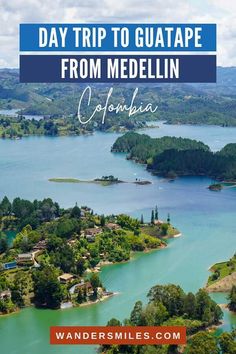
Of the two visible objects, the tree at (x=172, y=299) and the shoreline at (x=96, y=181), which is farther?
the shoreline at (x=96, y=181)

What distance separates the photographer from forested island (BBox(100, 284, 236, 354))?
9.69 metres

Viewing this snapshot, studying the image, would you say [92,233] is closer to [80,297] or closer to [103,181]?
[80,297]

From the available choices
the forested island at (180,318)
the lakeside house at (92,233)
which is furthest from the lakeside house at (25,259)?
the forested island at (180,318)

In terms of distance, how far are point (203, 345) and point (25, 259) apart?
599cm

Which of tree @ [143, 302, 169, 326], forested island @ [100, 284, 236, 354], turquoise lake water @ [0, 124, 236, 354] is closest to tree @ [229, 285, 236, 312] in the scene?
turquoise lake water @ [0, 124, 236, 354]

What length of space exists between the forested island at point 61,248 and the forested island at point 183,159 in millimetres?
7741

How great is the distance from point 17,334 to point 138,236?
5.84 metres

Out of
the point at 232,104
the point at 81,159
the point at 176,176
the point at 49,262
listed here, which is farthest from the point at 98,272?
the point at 232,104

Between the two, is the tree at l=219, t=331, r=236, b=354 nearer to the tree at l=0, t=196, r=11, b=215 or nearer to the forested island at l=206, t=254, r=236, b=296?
the forested island at l=206, t=254, r=236, b=296

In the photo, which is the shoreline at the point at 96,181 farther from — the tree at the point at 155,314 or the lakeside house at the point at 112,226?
the tree at the point at 155,314

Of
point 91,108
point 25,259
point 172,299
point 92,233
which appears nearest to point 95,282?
point 172,299

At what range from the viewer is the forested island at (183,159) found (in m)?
27.1

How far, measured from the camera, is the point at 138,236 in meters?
16.6

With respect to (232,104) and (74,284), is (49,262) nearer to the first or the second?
(74,284)
